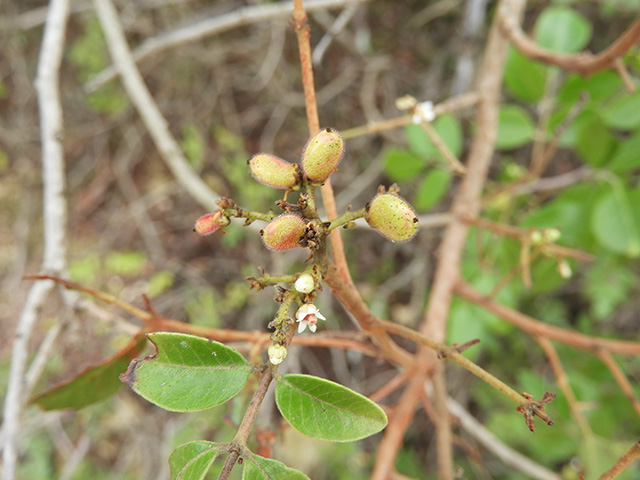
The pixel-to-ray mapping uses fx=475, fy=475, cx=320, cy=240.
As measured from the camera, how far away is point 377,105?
3426mm

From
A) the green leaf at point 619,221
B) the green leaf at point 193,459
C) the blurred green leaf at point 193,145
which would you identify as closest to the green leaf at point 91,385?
the green leaf at point 193,459

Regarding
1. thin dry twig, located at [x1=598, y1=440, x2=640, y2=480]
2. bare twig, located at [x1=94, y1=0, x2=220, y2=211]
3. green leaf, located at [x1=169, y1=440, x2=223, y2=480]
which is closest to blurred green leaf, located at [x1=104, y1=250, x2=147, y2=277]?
bare twig, located at [x1=94, y1=0, x2=220, y2=211]

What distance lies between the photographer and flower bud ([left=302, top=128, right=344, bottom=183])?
0.79m

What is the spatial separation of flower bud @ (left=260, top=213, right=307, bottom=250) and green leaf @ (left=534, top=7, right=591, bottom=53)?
77.8 inches

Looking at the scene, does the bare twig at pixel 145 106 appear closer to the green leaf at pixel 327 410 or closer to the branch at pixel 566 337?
the branch at pixel 566 337

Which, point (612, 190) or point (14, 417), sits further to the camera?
point (612, 190)

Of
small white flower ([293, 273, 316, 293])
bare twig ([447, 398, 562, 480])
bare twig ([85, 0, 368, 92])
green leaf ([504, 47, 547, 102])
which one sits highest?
bare twig ([85, 0, 368, 92])

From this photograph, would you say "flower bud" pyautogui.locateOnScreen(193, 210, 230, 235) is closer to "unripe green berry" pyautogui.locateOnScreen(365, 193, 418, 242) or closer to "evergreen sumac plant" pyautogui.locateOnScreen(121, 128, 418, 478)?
"evergreen sumac plant" pyautogui.locateOnScreen(121, 128, 418, 478)

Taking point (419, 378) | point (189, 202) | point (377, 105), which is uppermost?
point (377, 105)

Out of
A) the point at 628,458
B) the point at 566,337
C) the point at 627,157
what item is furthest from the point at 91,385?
the point at 627,157

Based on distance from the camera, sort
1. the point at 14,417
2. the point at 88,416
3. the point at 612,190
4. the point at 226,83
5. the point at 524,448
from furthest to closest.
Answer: the point at 226,83, the point at 88,416, the point at 524,448, the point at 612,190, the point at 14,417

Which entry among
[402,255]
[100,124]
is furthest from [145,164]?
[402,255]

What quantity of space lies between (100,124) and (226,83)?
106 centimetres

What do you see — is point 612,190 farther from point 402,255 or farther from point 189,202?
point 189,202
